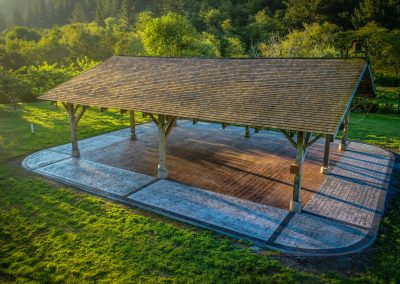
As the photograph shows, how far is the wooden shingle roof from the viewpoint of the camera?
9773 millimetres

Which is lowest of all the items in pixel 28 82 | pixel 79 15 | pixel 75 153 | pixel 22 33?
pixel 75 153

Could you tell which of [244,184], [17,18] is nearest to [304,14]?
[244,184]

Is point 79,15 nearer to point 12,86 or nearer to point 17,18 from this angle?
point 17,18

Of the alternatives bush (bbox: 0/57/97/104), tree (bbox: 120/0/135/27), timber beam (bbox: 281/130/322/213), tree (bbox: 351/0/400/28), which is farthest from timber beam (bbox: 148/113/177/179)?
tree (bbox: 120/0/135/27)

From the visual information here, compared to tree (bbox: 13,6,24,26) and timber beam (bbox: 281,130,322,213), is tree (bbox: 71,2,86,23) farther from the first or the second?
timber beam (bbox: 281,130,322,213)

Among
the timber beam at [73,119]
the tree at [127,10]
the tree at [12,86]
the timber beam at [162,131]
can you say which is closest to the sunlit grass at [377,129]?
the timber beam at [162,131]

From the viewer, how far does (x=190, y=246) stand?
8.16m

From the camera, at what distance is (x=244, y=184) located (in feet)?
40.1

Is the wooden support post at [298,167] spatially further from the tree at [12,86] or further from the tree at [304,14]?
the tree at [304,14]

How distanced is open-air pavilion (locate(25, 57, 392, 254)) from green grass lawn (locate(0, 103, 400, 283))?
0.69 metres

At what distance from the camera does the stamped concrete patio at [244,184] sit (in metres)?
9.01

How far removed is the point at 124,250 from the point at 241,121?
5121 mm

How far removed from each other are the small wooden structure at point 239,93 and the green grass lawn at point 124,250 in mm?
2921

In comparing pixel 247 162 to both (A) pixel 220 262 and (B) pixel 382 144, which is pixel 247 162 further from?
(B) pixel 382 144
